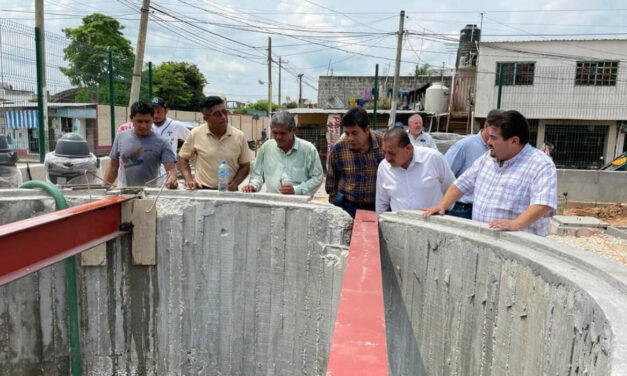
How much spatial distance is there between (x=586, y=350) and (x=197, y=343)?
301 cm

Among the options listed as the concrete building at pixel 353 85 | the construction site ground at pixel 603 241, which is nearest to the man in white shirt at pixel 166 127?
the construction site ground at pixel 603 241

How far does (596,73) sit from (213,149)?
813 inches

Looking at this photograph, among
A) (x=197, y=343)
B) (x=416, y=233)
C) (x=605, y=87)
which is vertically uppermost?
(x=605, y=87)

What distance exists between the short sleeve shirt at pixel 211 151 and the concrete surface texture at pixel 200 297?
0.49m

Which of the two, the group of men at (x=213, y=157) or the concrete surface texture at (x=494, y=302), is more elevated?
the group of men at (x=213, y=157)

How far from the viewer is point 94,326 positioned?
13.1 ft

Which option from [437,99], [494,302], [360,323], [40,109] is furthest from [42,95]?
[437,99]

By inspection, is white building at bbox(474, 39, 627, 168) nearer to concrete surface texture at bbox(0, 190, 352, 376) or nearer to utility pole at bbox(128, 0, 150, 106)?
utility pole at bbox(128, 0, 150, 106)

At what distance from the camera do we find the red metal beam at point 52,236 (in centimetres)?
263

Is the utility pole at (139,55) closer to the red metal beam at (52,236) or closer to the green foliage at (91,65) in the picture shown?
the green foliage at (91,65)

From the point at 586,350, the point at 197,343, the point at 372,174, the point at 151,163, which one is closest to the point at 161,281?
the point at 197,343

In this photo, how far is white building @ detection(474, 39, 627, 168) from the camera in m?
19.8

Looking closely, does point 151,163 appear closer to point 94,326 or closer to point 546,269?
point 94,326

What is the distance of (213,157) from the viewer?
4.43 metres
